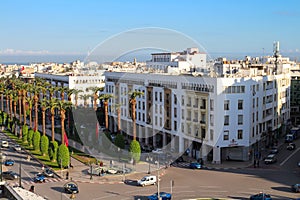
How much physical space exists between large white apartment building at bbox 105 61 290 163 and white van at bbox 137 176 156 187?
45.8 feet

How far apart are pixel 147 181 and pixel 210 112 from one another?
16.3 meters

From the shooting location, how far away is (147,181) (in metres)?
49.9

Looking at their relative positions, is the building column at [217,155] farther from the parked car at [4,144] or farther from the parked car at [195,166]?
the parked car at [4,144]

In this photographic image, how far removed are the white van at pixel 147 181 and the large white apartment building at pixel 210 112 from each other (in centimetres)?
1397

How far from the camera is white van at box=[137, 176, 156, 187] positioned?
4970 cm

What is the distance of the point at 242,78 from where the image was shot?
204 ft

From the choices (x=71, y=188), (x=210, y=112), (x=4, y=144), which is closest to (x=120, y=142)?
(x=210, y=112)

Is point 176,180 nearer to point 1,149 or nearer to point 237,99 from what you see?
point 237,99

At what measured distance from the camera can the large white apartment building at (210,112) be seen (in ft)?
201

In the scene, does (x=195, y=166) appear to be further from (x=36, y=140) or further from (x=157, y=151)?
(x=36, y=140)

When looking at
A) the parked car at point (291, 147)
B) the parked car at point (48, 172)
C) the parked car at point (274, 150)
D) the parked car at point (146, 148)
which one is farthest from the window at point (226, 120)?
the parked car at point (48, 172)

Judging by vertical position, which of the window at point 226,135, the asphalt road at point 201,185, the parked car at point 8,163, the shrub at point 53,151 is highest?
the window at point 226,135

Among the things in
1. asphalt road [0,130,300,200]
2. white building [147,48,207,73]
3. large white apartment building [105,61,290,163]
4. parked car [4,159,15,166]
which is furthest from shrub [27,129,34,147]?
white building [147,48,207,73]

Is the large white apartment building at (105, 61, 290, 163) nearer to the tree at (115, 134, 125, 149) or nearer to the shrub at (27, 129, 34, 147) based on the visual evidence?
the tree at (115, 134, 125, 149)
